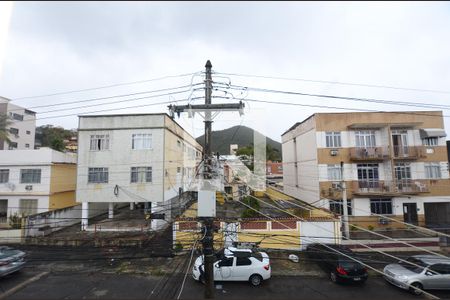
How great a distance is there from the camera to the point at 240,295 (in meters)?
10.0

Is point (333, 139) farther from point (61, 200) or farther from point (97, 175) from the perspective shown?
point (61, 200)

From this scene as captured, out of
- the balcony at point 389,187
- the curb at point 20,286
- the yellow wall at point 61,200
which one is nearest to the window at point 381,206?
the balcony at point 389,187

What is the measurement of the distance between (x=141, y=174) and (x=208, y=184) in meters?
12.0

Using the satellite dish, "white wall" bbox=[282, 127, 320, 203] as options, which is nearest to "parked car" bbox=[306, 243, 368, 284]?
"white wall" bbox=[282, 127, 320, 203]

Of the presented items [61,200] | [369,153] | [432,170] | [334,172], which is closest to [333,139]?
[334,172]

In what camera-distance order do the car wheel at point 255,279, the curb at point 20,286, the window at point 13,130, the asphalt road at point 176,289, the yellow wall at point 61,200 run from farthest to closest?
the yellow wall at point 61,200 → the window at point 13,130 → the car wheel at point 255,279 → the curb at point 20,286 → the asphalt road at point 176,289

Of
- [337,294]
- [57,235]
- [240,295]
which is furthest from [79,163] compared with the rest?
[337,294]

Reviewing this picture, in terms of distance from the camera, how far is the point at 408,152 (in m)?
19.6

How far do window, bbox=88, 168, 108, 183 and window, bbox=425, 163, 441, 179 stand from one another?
1006 inches

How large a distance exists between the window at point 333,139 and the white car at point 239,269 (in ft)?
42.5

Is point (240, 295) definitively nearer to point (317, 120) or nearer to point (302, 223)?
point (302, 223)

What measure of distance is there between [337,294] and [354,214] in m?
11.2

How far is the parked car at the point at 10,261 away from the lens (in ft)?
36.9

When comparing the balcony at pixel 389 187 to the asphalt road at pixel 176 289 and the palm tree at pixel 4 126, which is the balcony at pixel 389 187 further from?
the palm tree at pixel 4 126
